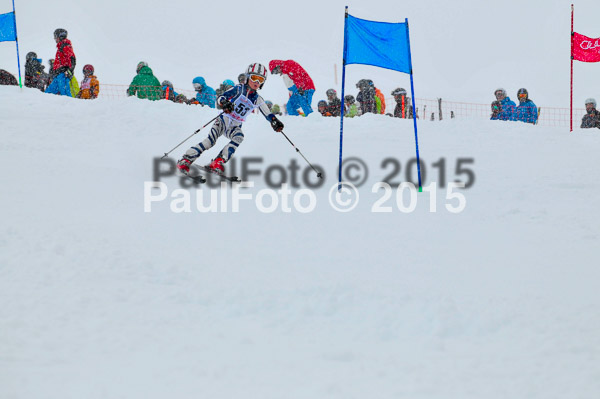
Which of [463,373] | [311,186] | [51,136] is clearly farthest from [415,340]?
[51,136]

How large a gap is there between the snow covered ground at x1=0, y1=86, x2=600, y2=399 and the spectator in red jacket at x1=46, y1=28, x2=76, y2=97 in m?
5.32

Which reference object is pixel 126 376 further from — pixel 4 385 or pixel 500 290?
pixel 500 290

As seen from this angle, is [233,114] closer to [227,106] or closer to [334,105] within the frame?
[227,106]

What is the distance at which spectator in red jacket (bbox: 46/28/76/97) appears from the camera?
13234mm

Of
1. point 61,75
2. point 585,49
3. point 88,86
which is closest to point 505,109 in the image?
point 585,49

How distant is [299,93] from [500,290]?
10.3 metres

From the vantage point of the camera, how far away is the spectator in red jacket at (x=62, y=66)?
1323 centimetres

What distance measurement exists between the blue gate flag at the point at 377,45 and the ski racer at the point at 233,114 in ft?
4.44

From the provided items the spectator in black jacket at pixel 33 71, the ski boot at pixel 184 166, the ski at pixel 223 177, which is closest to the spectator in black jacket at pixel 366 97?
the ski at pixel 223 177

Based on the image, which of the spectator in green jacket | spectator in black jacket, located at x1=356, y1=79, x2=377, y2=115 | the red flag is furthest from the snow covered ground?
spectator in black jacket, located at x1=356, y1=79, x2=377, y2=115

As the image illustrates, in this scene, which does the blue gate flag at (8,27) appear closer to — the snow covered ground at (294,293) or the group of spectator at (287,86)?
the group of spectator at (287,86)

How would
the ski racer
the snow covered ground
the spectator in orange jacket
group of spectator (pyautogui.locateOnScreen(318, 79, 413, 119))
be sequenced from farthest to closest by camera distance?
1. the spectator in orange jacket
2. group of spectator (pyautogui.locateOnScreen(318, 79, 413, 119))
3. the ski racer
4. the snow covered ground

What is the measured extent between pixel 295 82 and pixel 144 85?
351cm

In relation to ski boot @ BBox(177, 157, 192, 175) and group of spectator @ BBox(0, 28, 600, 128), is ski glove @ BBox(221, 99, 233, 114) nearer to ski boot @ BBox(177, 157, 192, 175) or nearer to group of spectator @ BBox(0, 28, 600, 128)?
ski boot @ BBox(177, 157, 192, 175)
